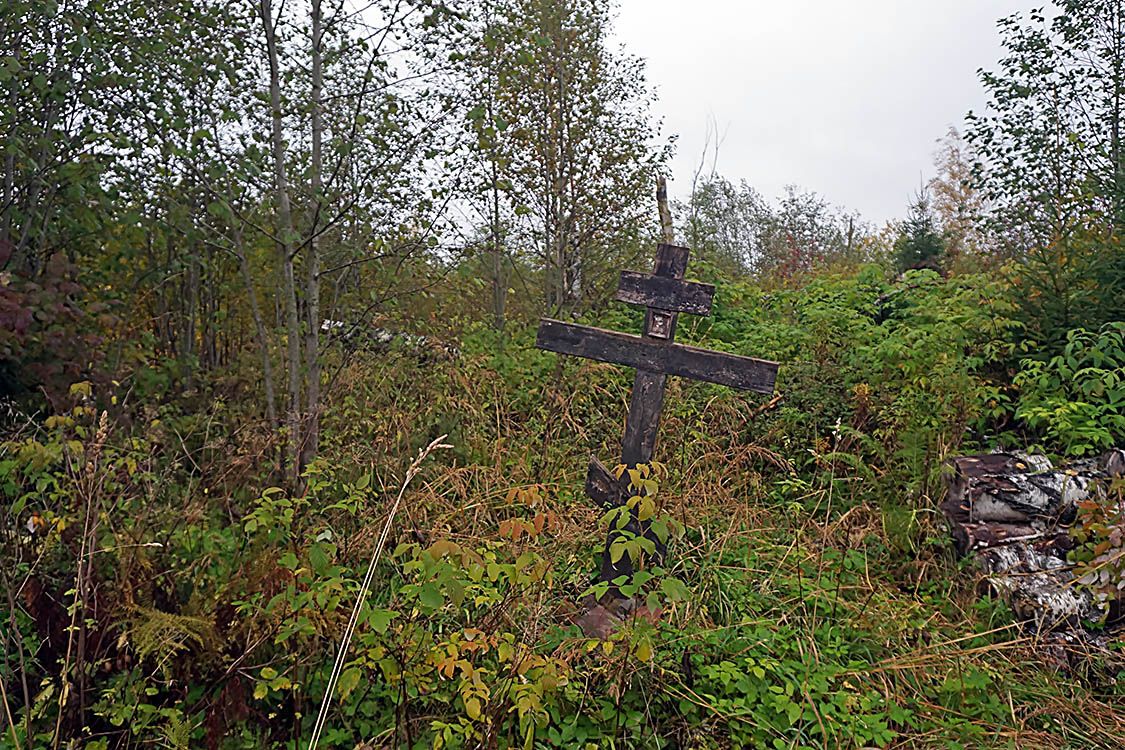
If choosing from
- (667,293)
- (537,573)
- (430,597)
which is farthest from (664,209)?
(430,597)

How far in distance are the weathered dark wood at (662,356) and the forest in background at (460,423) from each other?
86cm

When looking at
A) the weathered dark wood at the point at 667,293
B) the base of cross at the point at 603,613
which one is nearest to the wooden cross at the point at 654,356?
the weathered dark wood at the point at 667,293

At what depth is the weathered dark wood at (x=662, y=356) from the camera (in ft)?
13.5

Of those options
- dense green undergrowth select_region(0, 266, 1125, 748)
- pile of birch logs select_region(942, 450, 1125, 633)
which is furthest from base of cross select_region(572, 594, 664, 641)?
pile of birch logs select_region(942, 450, 1125, 633)

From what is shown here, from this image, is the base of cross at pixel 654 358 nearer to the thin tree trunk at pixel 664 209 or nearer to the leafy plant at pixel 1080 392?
the leafy plant at pixel 1080 392

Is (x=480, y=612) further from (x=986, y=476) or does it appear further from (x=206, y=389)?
(x=206, y=389)

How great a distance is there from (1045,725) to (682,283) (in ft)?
8.33

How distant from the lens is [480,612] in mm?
3646

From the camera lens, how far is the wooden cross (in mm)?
4086

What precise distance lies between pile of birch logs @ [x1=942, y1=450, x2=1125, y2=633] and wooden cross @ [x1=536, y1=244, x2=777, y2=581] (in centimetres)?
175

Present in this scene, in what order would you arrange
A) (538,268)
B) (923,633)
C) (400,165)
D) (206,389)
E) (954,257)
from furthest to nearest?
(954,257), (538,268), (206,389), (400,165), (923,633)

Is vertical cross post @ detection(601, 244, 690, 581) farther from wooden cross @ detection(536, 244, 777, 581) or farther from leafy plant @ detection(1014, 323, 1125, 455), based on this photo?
leafy plant @ detection(1014, 323, 1125, 455)

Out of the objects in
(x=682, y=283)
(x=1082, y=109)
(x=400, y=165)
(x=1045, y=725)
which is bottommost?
(x=1045, y=725)

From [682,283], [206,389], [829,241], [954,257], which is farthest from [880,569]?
[829,241]
